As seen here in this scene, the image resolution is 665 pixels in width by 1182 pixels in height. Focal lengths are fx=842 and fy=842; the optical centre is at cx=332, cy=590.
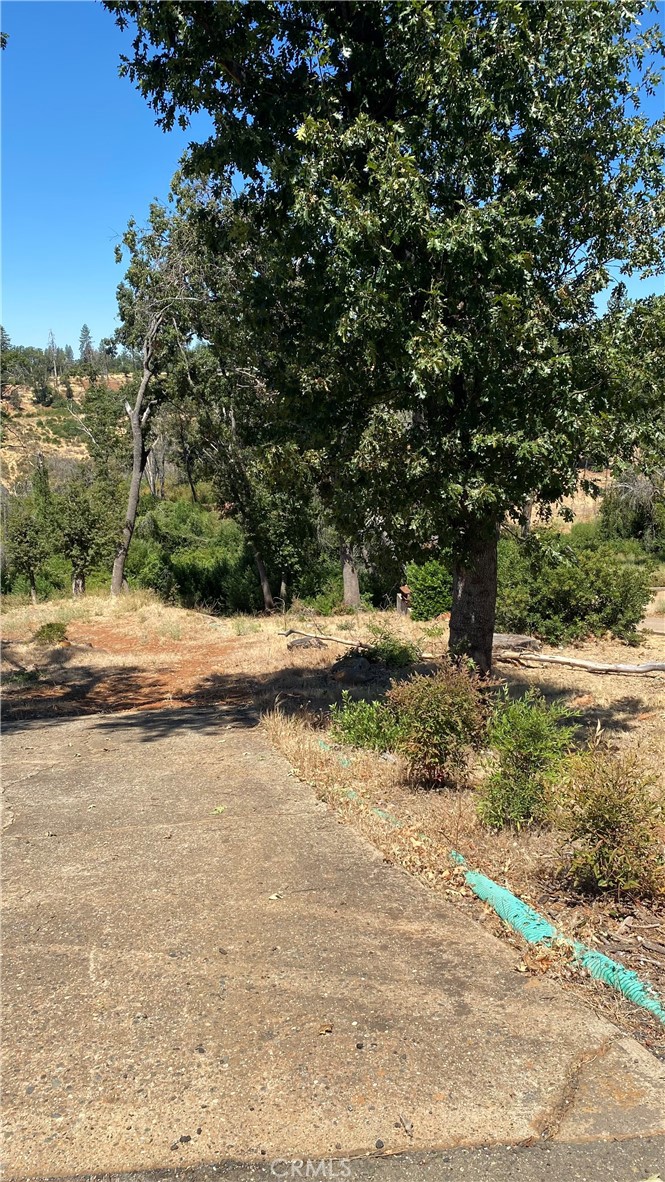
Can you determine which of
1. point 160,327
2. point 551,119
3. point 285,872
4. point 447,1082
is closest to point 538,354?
point 551,119

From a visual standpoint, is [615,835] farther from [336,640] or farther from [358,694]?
[336,640]

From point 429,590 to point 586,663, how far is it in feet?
20.0

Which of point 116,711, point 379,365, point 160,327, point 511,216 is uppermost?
point 160,327

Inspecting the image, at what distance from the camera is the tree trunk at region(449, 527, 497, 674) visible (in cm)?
796

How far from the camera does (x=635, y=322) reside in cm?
705

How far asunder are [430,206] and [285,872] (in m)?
5.01

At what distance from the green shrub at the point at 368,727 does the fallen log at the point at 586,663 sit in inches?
222

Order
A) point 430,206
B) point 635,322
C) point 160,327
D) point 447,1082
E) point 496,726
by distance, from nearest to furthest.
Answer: point 447,1082
point 496,726
point 430,206
point 635,322
point 160,327

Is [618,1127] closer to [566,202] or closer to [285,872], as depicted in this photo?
[285,872]

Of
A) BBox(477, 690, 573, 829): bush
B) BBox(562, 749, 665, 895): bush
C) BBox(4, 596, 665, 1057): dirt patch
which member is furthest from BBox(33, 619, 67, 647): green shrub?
BBox(562, 749, 665, 895): bush

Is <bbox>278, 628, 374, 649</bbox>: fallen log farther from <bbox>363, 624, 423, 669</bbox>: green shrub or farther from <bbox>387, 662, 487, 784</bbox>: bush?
<bbox>387, 662, 487, 784</bbox>: bush

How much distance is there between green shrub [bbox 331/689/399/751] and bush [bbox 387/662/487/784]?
1.97 feet

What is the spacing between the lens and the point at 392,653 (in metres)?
11.8

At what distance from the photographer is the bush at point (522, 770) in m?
5.07
